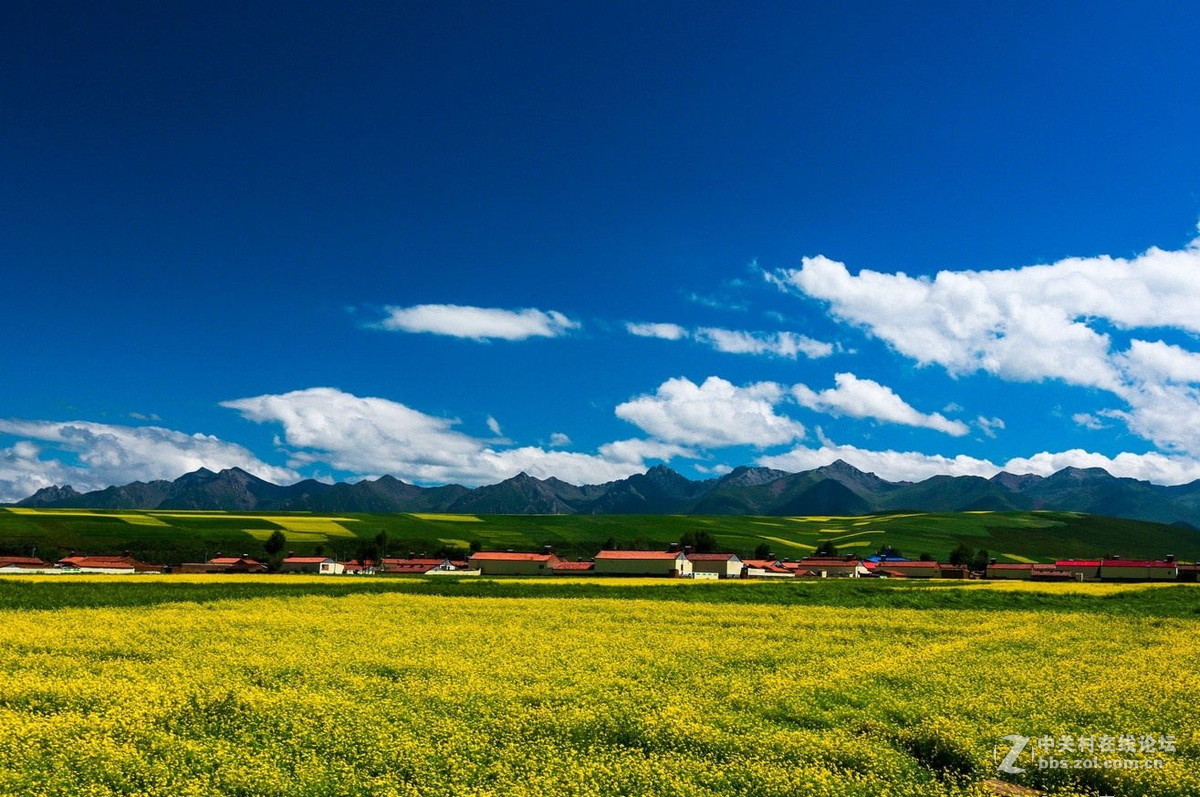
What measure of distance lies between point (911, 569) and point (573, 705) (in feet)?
440

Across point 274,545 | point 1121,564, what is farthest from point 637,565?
point 274,545

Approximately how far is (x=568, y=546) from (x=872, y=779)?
177 metres

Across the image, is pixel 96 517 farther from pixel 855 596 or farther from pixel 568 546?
pixel 855 596

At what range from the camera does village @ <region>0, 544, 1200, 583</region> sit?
10894cm

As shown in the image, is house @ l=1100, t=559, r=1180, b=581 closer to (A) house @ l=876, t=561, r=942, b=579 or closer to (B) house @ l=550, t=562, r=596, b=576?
(A) house @ l=876, t=561, r=942, b=579

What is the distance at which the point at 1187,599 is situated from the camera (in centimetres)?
4850

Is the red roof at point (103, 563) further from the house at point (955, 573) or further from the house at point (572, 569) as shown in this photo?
the house at point (955, 573)

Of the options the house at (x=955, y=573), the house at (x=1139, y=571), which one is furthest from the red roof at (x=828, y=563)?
the house at (x=1139, y=571)

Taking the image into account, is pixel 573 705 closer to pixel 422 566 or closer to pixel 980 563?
pixel 422 566

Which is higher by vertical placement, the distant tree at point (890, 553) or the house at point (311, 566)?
the house at point (311, 566)

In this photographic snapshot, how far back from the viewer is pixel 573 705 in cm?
1773

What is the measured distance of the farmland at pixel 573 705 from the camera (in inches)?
518

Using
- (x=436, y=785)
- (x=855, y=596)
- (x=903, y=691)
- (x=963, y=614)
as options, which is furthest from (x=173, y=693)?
(x=855, y=596)

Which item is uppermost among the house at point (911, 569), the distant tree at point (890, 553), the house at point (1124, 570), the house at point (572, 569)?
the house at point (572, 569)
